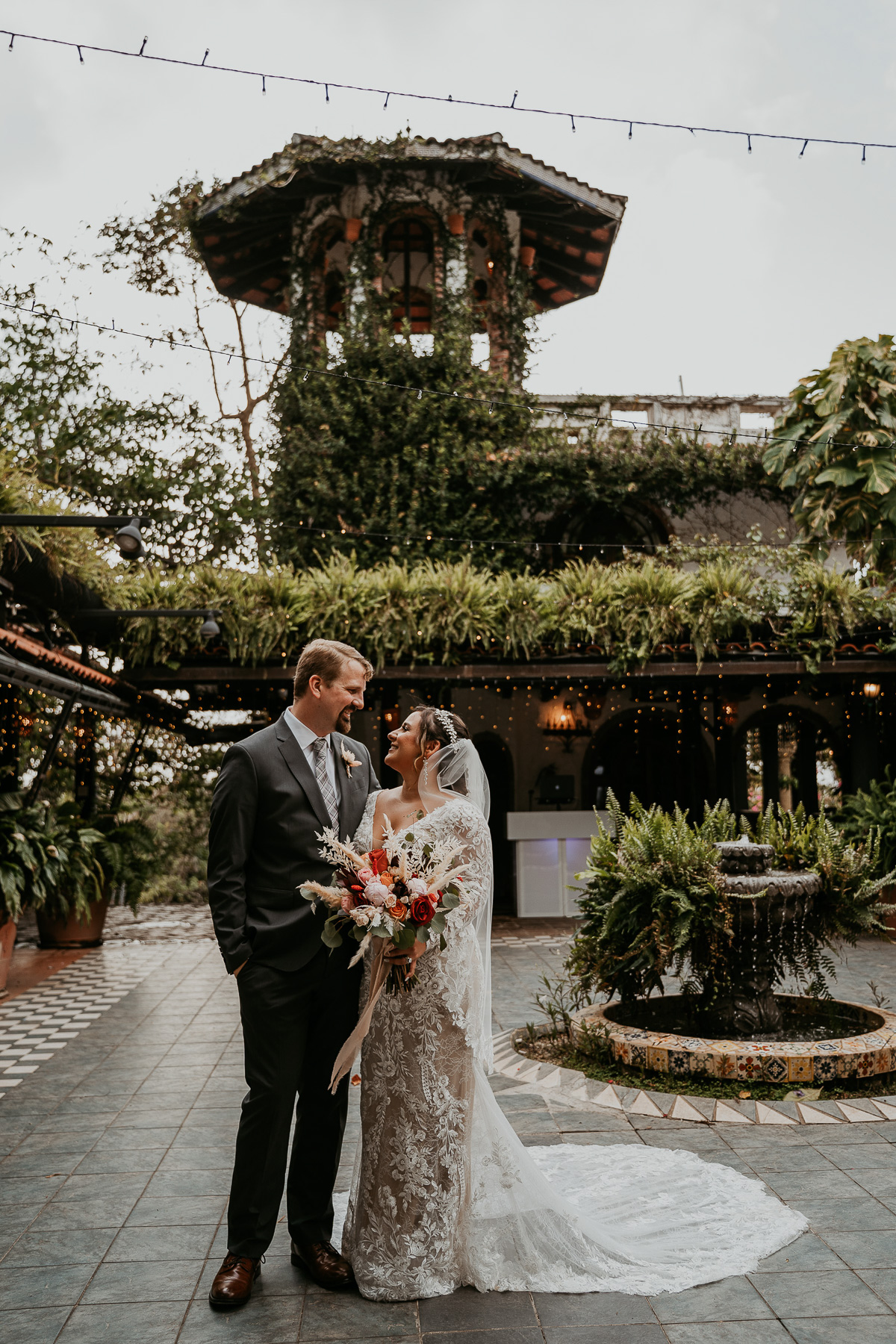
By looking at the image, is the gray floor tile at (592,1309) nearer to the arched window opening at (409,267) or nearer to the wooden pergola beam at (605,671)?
the wooden pergola beam at (605,671)

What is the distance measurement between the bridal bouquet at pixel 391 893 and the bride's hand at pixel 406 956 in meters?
0.02

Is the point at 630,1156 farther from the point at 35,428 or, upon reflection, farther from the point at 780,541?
the point at 35,428

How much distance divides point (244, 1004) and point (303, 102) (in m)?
6.36

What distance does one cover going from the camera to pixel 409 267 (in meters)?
17.4

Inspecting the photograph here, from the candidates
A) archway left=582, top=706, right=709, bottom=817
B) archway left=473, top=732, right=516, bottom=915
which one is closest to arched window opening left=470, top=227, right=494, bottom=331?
archway left=473, top=732, right=516, bottom=915

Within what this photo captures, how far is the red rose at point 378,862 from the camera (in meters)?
3.21

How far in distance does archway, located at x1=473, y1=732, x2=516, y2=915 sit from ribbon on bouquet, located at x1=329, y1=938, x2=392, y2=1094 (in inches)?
475

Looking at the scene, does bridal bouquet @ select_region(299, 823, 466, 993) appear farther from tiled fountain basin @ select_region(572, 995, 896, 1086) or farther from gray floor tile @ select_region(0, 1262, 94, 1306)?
tiled fountain basin @ select_region(572, 995, 896, 1086)

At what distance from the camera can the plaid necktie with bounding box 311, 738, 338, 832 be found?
354 cm

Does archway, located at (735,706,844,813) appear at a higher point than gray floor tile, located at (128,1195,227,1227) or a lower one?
higher

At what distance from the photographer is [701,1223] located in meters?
3.61

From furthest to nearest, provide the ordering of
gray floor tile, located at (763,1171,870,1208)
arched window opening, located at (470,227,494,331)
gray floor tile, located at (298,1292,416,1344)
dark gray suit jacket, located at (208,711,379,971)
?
arched window opening, located at (470,227,494,331) → gray floor tile, located at (763,1171,870,1208) → dark gray suit jacket, located at (208,711,379,971) → gray floor tile, located at (298,1292,416,1344)

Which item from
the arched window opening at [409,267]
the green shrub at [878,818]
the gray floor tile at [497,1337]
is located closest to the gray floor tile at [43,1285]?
the gray floor tile at [497,1337]

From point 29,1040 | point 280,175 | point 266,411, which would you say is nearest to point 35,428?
point 266,411
